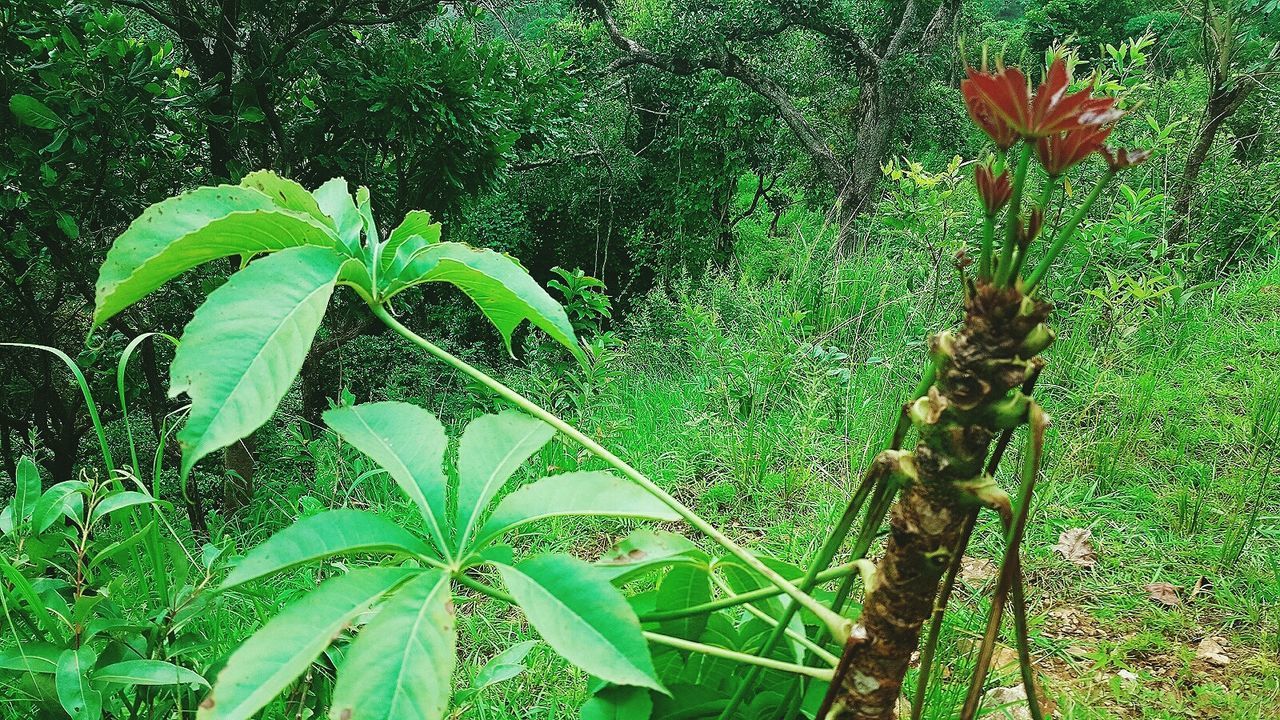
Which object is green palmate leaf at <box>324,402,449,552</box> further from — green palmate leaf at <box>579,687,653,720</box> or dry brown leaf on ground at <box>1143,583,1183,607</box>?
dry brown leaf on ground at <box>1143,583,1183,607</box>

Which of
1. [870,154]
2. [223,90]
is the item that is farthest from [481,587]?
[870,154]

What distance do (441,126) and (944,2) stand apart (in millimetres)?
6982

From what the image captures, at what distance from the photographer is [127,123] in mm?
2699

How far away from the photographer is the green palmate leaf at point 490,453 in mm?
672

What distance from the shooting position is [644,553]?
2.12 ft

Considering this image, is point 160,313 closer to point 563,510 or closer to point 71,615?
point 71,615

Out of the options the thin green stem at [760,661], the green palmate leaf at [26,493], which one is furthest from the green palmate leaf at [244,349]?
the green palmate leaf at [26,493]

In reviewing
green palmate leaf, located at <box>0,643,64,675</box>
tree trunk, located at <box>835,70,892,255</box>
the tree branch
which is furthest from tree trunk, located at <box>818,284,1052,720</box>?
tree trunk, located at <box>835,70,892,255</box>

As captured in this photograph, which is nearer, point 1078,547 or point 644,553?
point 644,553

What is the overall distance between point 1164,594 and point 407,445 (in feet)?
7.11

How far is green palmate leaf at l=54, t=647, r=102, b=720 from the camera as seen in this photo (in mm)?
836

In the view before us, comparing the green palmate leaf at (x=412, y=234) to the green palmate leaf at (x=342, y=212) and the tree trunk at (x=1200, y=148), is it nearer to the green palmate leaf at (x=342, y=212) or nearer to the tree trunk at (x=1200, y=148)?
the green palmate leaf at (x=342, y=212)

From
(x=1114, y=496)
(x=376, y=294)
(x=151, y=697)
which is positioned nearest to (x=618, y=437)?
(x=1114, y=496)

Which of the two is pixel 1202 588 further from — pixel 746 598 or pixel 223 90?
pixel 223 90
